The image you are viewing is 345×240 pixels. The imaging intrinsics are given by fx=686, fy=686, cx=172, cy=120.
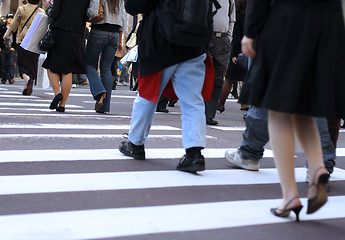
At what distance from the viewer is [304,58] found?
3.47m

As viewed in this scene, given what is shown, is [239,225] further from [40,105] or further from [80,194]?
[40,105]

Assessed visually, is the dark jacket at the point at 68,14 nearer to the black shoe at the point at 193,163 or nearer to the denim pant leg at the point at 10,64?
the black shoe at the point at 193,163

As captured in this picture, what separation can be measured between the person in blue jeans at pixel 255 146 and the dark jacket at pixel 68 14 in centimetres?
465

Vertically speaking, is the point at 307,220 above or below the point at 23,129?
above

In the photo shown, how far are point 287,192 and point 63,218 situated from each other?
1.19 metres

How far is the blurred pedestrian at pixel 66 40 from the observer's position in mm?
9422

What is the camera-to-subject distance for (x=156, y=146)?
6516mm

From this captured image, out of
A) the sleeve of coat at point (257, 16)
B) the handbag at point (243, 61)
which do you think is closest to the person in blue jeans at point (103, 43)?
the handbag at point (243, 61)

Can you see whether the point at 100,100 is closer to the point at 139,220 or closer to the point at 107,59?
the point at 107,59

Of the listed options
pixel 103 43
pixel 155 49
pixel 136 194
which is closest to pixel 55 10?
pixel 103 43

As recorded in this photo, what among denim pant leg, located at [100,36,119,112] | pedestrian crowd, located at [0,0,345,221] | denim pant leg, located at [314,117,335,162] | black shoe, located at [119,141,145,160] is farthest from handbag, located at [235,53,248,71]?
denim pant leg, located at [314,117,335,162]

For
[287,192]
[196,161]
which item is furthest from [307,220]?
[196,161]

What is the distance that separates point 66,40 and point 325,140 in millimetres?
5415

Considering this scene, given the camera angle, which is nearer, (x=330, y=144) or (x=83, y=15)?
(x=330, y=144)
